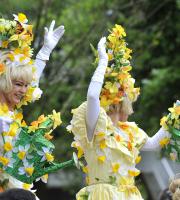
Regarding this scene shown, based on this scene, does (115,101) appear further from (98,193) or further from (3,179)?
(3,179)

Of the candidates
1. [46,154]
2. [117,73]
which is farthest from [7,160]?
[117,73]

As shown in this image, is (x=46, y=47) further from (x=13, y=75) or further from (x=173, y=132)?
(x=173, y=132)

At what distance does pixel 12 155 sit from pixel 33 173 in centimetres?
19

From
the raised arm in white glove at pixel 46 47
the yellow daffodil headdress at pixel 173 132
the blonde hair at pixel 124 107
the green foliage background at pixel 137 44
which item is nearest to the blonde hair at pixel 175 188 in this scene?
the yellow daffodil headdress at pixel 173 132

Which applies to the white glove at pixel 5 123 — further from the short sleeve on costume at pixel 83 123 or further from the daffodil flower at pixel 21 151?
the short sleeve on costume at pixel 83 123

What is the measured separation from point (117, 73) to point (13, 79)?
0.85m

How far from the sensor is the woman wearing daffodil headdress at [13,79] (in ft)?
16.7

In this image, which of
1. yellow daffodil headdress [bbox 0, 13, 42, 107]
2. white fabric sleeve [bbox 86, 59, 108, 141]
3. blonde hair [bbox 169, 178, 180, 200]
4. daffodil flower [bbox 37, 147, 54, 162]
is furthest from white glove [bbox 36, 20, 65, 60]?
blonde hair [bbox 169, 178, 180, 200]

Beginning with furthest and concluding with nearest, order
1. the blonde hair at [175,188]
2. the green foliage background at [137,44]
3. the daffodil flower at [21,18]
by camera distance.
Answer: the green foliage background at [137,44]
the blonde hair at [175,188]
the daffodil flower at [21,18]

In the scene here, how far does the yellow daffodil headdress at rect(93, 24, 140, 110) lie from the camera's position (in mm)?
5703

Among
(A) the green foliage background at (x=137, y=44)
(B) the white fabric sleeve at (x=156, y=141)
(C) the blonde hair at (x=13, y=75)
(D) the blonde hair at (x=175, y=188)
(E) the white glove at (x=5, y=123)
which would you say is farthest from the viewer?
(A) the green foliage background at (x=137, y=44)

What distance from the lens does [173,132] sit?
580 cm

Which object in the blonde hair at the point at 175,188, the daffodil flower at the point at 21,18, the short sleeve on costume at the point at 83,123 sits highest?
the daffodil flower at the point at 21,18

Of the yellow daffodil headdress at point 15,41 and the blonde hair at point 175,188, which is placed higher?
the yellow daffodil headdress at point 15,41
